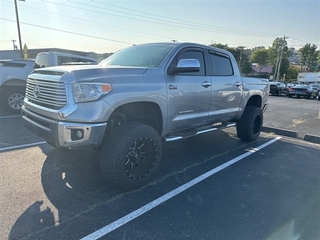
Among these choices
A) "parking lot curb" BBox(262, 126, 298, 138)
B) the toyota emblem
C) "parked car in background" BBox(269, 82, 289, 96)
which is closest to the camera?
the toyota emblem

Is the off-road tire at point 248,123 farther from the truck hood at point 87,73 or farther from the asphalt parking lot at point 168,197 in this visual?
the truck hood at point 87,73

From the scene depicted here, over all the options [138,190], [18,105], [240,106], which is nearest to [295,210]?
[138,190]

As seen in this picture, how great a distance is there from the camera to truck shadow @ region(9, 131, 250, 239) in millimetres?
2396

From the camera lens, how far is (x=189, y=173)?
3.86 meters

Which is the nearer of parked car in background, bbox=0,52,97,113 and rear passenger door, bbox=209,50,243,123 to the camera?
rear passenger door, bbox=209,50,243,123

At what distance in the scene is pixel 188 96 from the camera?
12.7 ft

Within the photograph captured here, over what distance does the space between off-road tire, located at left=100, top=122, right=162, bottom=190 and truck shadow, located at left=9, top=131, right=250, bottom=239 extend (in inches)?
7.8

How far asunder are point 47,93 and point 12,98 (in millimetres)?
5880

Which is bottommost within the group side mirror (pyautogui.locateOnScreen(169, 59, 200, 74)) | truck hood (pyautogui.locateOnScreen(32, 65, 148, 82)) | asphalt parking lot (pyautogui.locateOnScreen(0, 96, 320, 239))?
asphalt parking lot (pyautogui.locateOnScreen(0, 96, 320, 239))

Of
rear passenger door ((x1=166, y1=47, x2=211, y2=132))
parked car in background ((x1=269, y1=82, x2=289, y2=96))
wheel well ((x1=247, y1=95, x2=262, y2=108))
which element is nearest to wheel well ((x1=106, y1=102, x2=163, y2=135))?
rear passenger door ((x1=166, y1=47, x2=211, y2=132))

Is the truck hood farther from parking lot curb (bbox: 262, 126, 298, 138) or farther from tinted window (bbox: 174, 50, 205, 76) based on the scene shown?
parking lot curb (bbox: 262, 126, 298, 138)

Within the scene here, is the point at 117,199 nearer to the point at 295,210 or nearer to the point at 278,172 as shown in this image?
the point at 295,210

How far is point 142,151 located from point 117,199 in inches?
29.0

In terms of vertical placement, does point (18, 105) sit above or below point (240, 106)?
below
